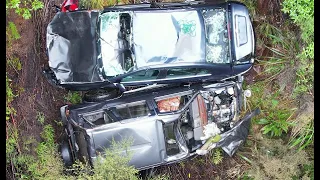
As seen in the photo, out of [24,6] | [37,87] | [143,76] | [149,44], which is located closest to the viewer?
[149,44]

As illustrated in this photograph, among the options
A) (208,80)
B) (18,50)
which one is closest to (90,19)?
(18,50)

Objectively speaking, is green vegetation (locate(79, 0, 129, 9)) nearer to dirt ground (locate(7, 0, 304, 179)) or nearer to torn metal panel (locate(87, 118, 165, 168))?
dirt ground (locate(7, 0, 304, 179))

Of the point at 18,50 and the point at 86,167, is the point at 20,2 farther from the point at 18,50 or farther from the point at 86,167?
the point at 86,167

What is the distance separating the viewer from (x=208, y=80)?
7395 mm

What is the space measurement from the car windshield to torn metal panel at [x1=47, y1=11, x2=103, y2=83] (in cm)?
29

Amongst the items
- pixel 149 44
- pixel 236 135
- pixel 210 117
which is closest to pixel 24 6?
pixel 149 44

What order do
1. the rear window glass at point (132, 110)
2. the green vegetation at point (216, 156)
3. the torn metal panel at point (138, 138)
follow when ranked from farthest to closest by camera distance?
1. the green vegetation at point (216, 156)
2. the rear window glass at point (132, 110)
3. the torn metal panel at point (138, 138)

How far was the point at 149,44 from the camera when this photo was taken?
6785mm

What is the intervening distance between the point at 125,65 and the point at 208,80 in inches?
59.5

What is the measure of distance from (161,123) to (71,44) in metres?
2.00

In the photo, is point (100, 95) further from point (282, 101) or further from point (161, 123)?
point (282, 101)

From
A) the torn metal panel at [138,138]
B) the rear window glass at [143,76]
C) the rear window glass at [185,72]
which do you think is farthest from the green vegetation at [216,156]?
the rear window glass at [143,76]

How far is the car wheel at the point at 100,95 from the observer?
24.1 ft

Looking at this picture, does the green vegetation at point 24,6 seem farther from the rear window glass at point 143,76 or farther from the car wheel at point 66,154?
the car wheel at point 66,154
